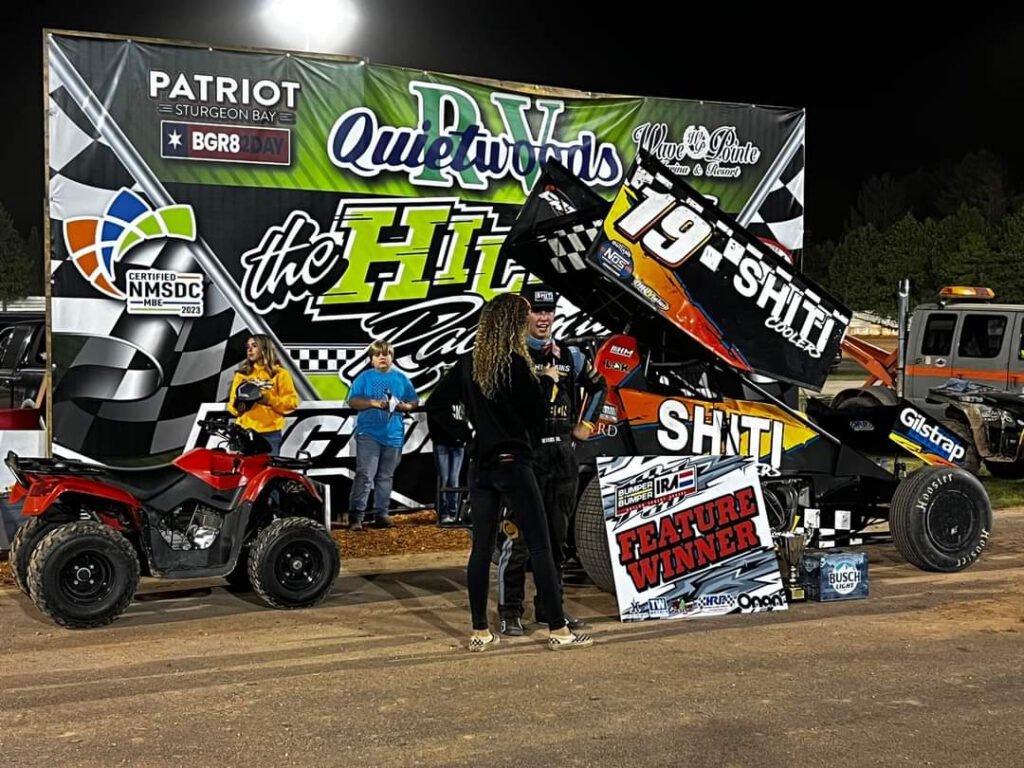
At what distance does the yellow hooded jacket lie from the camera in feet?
32.0

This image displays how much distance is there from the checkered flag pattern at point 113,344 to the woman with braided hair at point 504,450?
4.57m

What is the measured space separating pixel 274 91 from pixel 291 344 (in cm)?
219

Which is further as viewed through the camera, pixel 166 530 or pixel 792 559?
pixel 792 559

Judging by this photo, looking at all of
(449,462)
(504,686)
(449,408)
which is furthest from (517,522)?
(449,462)

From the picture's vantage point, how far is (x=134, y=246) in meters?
10.2

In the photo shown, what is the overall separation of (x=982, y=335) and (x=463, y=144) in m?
7.80

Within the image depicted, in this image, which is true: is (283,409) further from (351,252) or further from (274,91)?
(274,91)

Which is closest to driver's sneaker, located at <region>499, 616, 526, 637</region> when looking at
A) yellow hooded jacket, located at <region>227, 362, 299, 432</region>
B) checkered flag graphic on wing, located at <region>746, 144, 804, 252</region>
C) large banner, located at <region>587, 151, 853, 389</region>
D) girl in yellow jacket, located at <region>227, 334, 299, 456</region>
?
large banner, located at <region>587, 151, 853, 389</region>

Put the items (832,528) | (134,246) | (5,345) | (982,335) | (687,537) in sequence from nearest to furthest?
(687,537)
(832,528)
(134,246)
(5,345)
(982,335)

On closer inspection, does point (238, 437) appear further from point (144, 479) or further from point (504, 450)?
point (504, 450)

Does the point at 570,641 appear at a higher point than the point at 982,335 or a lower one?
lower

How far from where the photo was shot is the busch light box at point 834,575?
773 cm

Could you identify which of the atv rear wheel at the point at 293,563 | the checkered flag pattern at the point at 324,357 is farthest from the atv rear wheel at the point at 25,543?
the checkered flag pattern at the point at 324,357

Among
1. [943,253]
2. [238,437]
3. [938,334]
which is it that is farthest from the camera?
[943,253]
